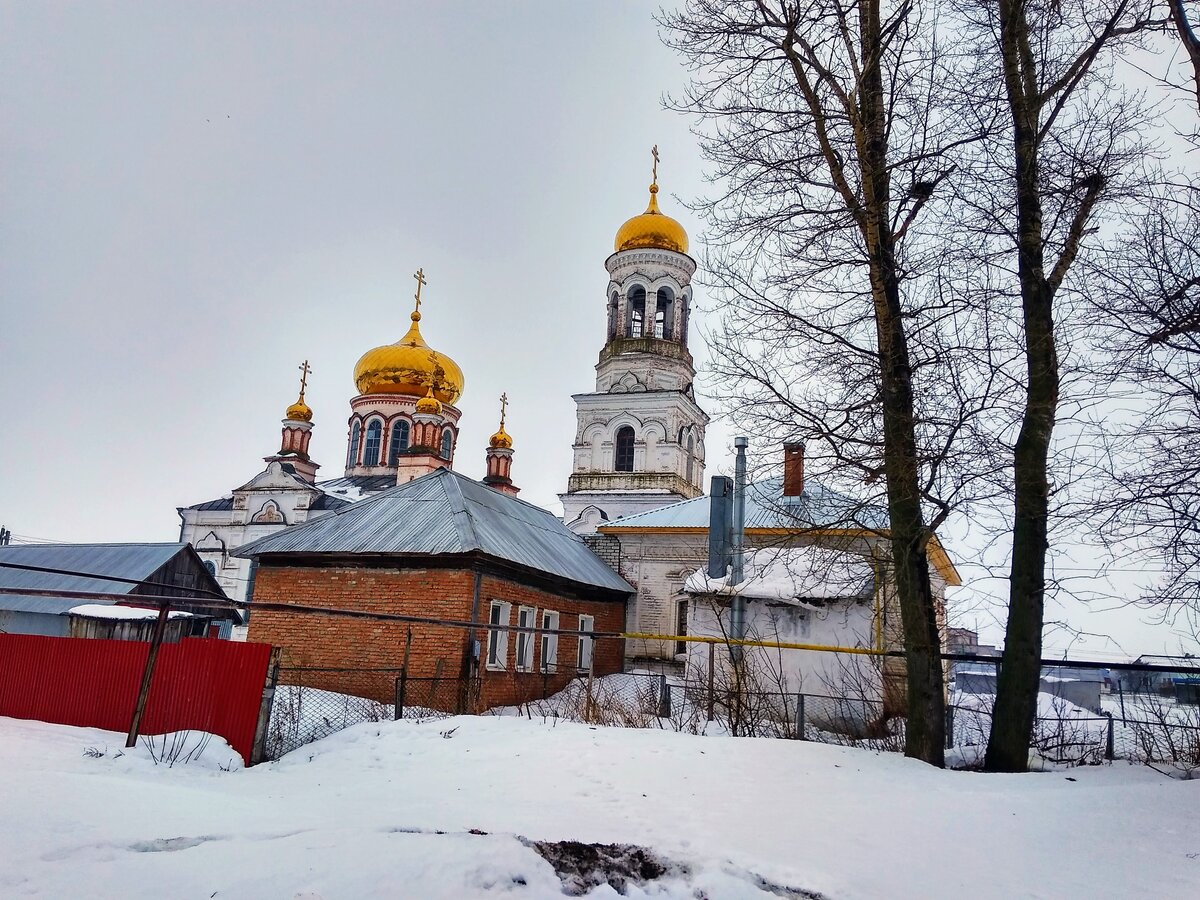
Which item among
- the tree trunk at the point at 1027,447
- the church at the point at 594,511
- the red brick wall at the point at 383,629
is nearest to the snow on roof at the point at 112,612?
the church at the point at 594,511

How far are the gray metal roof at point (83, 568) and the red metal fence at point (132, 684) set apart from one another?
54.9 ft

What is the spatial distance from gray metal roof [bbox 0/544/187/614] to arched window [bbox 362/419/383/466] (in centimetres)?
1711

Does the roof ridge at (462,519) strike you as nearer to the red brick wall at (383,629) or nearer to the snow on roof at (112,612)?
the red brick wall at (383,629)

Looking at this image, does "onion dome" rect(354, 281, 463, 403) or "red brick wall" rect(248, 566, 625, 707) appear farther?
"onion dome" rect(354, 281, 463, 403)

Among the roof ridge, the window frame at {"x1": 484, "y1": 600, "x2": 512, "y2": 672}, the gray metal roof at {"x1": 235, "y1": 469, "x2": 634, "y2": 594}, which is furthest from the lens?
the gray metal roof at {"x1": 235, "y1": 469, "x2": 634, "y2": 594}

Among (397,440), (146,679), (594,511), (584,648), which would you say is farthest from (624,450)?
(146,679)

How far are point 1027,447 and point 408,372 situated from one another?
124 feet

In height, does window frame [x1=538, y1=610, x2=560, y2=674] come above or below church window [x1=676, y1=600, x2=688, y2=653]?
below

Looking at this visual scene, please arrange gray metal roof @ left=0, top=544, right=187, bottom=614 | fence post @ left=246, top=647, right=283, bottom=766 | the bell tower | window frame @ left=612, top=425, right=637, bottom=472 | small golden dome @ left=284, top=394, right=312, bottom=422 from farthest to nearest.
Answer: small golden dome @ left=284, top=394, right=312, bottom=422 < window frame @ left=612, top=425, right=637, bottom=472 < the bell tower < gray metal roof @ left=0, top=544, right=187, bottom=614 < fence post @ left=246, top=647, right=283, bottom=766

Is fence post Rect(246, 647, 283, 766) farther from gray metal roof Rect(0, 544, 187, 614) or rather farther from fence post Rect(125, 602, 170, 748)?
gray metal roof Rect(0, 544, 187, 614)

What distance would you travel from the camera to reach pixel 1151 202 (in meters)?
7.92

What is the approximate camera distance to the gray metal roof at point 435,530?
651 inches

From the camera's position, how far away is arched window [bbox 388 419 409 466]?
139 ft

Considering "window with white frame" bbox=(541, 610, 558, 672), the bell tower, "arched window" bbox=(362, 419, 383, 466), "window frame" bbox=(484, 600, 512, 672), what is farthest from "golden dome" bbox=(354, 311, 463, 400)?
"window frame" bbox=(484, 600, 512, 672)
